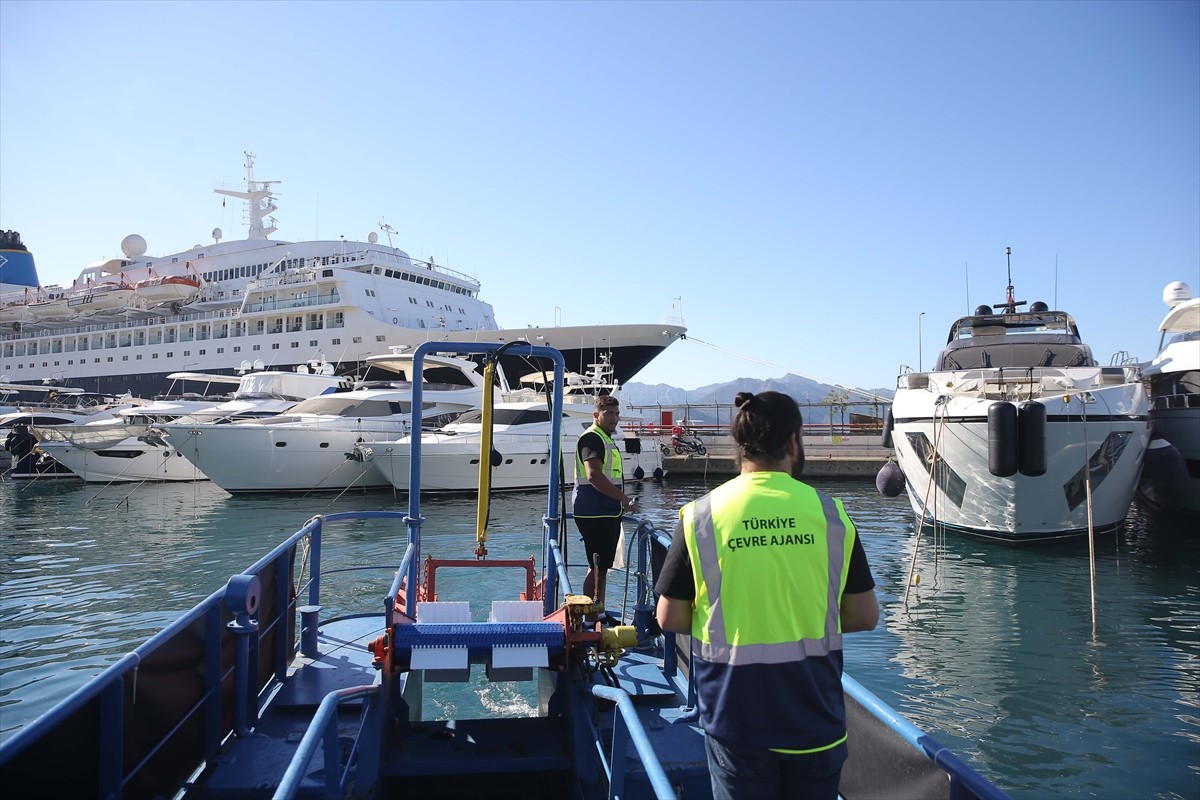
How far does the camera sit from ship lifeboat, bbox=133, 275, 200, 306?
44219 millimetres

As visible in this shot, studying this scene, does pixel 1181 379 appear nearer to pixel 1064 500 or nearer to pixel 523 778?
pixel 1064 500

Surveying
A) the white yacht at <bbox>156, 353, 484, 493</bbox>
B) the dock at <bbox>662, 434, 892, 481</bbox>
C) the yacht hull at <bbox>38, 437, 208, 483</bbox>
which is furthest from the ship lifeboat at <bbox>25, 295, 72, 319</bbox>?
the dock at <bbox>662, 434, 892, 481</bbox>

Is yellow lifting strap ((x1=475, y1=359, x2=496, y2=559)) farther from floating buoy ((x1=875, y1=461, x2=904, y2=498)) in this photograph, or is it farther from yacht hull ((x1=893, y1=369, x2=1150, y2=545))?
floating buoy ((x1=875, y1=461, x2=904, y2=498))

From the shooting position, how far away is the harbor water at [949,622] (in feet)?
17.0

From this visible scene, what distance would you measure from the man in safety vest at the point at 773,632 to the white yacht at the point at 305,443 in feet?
54.9

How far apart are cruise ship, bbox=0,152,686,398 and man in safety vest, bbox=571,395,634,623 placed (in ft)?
88.4

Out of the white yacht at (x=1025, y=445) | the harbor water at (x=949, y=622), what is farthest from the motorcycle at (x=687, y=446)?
the white yacht at (x=1025, y=445)

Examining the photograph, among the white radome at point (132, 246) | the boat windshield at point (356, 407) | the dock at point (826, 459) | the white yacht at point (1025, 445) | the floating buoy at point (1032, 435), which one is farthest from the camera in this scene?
the white radome at point (132, 246)

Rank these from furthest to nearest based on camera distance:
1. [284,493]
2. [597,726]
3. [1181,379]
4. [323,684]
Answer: [284,493] < [1181,379] < [323,684] < [597,726]

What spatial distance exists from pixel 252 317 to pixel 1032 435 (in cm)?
3855

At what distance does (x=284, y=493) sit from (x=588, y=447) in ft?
59.1

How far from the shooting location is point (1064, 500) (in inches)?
448

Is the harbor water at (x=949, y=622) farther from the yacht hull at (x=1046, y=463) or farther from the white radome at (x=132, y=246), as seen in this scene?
the white radome at (x=132, y=246)

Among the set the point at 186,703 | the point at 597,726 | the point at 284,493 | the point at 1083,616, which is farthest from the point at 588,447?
the point at 284,493
